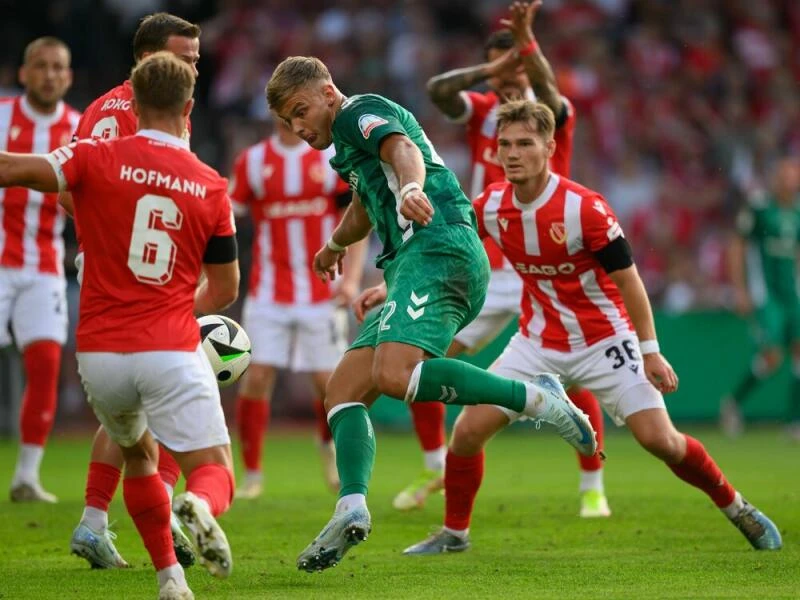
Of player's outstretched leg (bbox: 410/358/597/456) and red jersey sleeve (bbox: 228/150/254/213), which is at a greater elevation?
red jersey sleeve (bbox: 228/150/254/213)

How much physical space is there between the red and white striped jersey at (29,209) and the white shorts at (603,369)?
3613mm

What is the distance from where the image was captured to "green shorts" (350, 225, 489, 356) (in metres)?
5.68

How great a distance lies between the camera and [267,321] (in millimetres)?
10219

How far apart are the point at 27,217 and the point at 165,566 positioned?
4651 millimetres

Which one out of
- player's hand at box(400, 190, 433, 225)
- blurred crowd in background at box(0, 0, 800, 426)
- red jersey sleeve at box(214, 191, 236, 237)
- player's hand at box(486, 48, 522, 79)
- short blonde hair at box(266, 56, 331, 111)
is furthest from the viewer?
blurred crowd in background at box(0, 0, 800, 426)

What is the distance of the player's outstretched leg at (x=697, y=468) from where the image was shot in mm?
6555

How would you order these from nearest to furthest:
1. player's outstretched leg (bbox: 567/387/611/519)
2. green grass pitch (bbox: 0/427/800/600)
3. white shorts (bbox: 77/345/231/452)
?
1. white shorts (bbox: 77/345/231/452)
2. green grass pitch (bbox: 0/427/800/600)
3. player's outstretched leg (bbox: 567/387/611/519)

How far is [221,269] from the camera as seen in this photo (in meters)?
5.22

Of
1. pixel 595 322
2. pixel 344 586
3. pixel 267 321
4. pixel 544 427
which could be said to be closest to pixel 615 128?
pixel 544 427

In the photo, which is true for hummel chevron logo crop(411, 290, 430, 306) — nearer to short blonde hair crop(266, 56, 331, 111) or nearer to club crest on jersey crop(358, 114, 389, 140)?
club crest on jersey crop(358, 114, 389, 140)

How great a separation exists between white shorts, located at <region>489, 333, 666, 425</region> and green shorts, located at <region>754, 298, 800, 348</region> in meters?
7.87

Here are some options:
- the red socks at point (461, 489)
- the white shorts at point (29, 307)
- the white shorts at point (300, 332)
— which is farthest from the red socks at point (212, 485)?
the white shorts at point (300, 332)

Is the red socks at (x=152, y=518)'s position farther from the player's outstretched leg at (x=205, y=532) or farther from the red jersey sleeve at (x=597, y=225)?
the red jersey sleeve at (x=597, y=225)

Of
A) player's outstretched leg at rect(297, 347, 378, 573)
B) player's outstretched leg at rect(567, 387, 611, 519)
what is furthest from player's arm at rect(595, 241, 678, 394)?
player's outstretched leg at rect(567, 387, 611, 519)
